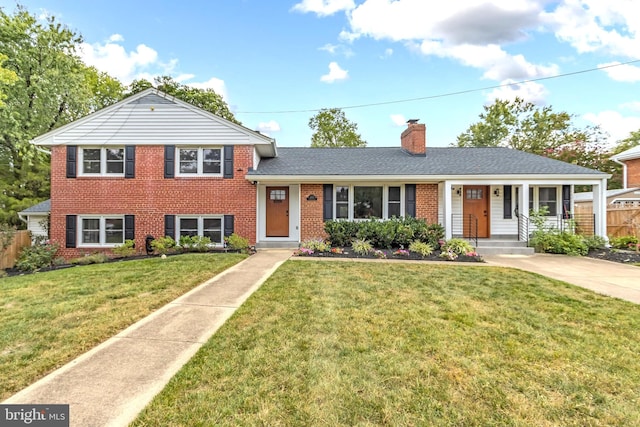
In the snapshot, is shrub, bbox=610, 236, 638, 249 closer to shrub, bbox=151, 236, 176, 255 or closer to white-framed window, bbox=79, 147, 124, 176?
shrub, bbox=151, 236, 176, 255

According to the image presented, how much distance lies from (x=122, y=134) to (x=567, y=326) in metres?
13.2

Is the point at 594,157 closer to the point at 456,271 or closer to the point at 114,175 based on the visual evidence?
the point at 456,271

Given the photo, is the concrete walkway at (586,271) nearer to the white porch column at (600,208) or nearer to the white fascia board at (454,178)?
the white porch column at (600,208)

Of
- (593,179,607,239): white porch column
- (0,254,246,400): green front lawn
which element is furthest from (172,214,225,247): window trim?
(593,179,607,239): white porch column

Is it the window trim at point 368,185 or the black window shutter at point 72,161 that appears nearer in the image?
the black window shutter at point 72,161

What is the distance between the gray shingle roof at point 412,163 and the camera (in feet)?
36.6

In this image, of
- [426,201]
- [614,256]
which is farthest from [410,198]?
[614,256]

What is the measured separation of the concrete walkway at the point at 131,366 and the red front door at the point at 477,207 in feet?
33.9

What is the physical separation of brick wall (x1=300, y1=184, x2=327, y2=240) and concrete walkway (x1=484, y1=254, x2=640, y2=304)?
221 inches

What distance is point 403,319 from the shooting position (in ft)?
13.1

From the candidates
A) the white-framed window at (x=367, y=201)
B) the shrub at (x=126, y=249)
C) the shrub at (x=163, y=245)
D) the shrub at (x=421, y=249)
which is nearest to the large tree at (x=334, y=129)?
the white-framed window at (x=367, y=201)

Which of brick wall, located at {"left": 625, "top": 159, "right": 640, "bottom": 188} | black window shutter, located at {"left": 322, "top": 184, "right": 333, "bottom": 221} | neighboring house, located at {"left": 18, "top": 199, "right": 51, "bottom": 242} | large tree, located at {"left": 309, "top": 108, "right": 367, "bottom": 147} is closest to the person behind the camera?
black window shutter, located at {"left": 322, "top": 184, "right": 333, "bottom": 221}

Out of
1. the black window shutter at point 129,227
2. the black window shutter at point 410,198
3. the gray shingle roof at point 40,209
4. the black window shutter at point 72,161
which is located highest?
the black window shutter at point 72,161

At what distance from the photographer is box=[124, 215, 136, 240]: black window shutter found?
11.1 m
